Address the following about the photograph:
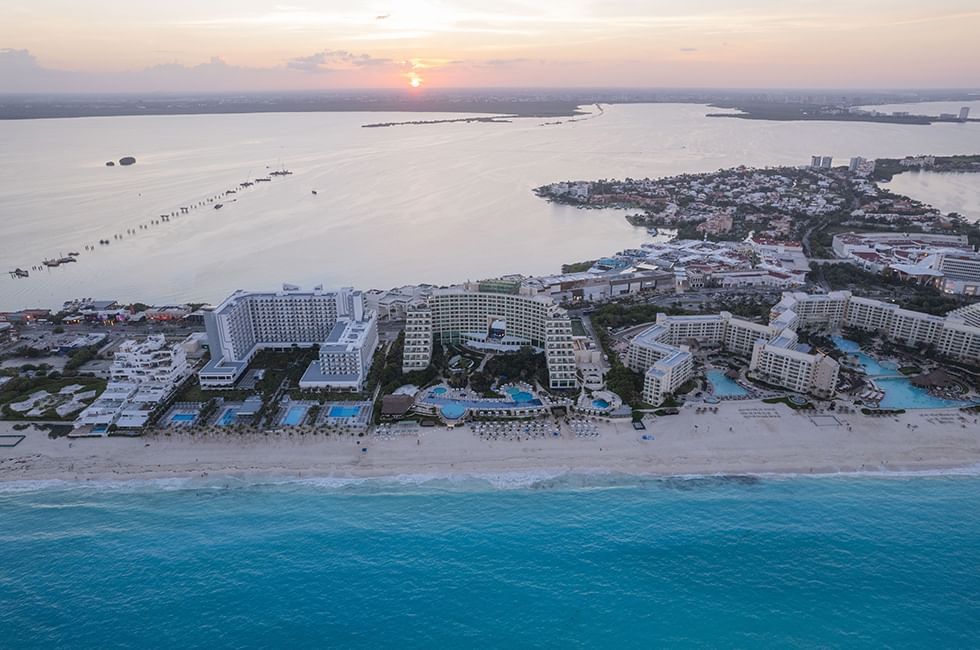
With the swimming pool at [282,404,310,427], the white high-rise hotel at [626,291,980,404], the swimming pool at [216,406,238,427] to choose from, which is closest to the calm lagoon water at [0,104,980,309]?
the white high-rise hotel at [626,291,980,404]

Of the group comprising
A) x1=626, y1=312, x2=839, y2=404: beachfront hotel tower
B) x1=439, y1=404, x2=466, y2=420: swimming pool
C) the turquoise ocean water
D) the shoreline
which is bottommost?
the turquoise ocean water

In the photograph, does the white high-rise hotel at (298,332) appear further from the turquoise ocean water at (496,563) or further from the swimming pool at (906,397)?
the swimming pool at (906,397)

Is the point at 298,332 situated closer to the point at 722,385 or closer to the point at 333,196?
the point at 722,385

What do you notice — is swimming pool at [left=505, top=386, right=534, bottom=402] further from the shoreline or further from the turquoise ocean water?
the turquoise ocean water

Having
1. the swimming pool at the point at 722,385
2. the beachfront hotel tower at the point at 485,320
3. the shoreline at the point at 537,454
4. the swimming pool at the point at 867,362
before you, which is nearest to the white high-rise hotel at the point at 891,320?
the swimming pool at the point at 867,362

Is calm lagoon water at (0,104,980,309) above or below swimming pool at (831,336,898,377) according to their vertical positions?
above

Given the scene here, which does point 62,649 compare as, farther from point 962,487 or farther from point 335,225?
point 335,225

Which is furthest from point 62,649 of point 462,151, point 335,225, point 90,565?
point 462,151
